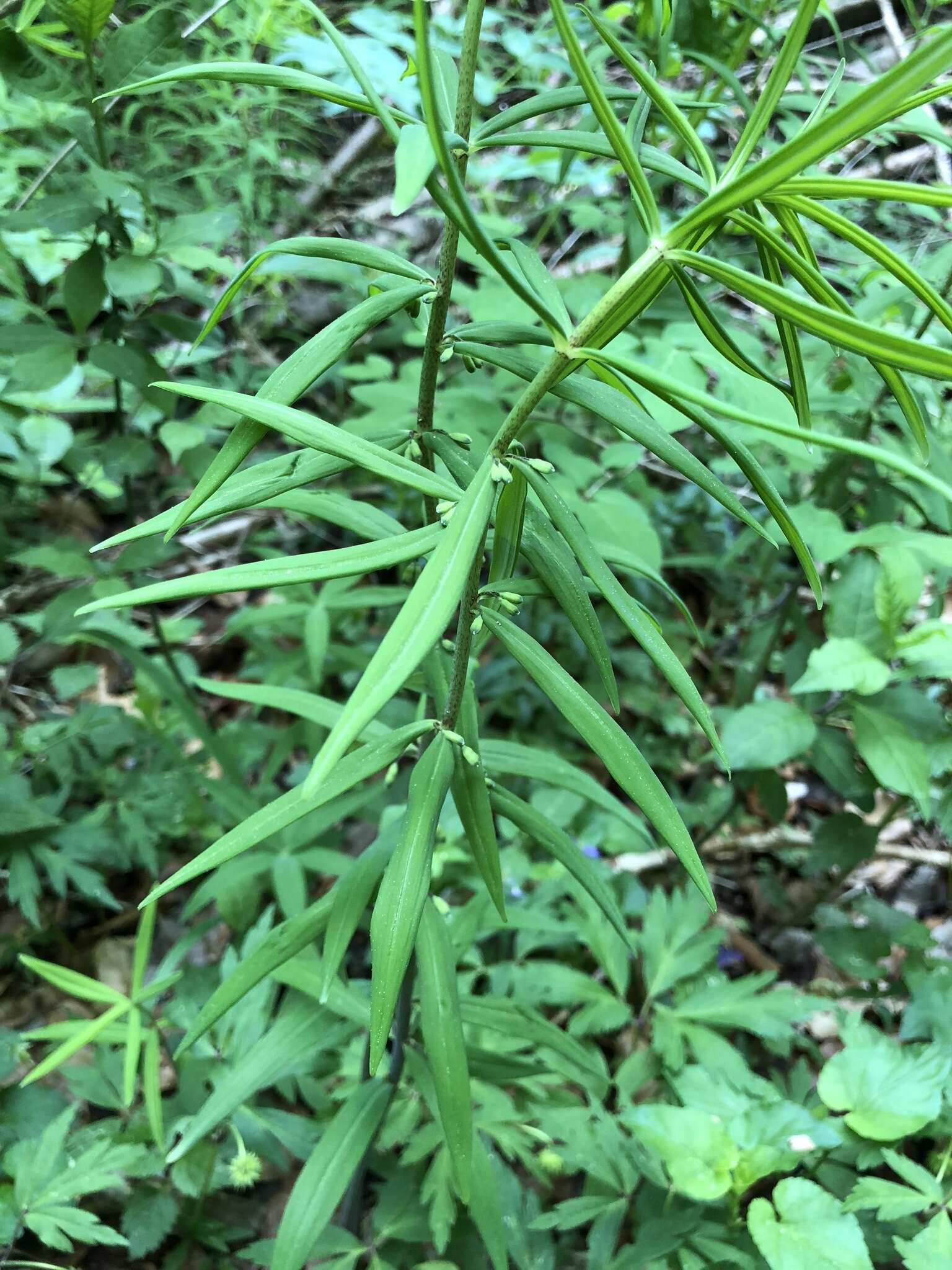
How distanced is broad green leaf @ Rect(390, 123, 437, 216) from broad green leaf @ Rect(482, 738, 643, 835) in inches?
23.0

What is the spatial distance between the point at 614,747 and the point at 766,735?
781 mm

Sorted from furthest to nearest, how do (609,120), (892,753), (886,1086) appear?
(892,753)
(886,1086)
(609,120)

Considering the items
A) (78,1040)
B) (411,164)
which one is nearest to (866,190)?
(411,164)

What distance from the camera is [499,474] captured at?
1.70 ft

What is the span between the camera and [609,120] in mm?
463

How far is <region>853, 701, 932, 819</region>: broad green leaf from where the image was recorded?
113cm

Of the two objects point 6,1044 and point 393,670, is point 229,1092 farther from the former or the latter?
point 393,670

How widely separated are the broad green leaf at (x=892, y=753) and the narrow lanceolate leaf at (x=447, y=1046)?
2.46 feet

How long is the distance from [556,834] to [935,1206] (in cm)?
73

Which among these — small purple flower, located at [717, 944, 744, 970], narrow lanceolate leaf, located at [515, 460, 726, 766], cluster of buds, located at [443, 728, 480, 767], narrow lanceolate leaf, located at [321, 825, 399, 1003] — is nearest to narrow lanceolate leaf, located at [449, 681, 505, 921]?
cluster of buds, located at [443, 728, 480, 767]

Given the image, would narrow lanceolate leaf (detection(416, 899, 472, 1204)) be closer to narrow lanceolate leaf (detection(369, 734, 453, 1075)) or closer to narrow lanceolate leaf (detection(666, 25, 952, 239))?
narrow lanceolate leaf (detection(369, 734, 453, 1075))

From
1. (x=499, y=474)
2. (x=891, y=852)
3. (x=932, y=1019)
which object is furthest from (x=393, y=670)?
(x=891, y=852)

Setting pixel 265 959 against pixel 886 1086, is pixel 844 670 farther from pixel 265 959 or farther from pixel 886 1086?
pixel 265 959

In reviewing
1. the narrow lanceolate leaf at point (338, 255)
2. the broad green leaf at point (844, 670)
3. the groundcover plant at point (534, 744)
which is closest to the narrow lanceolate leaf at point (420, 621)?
the groundcover plant at point (534, 744)
